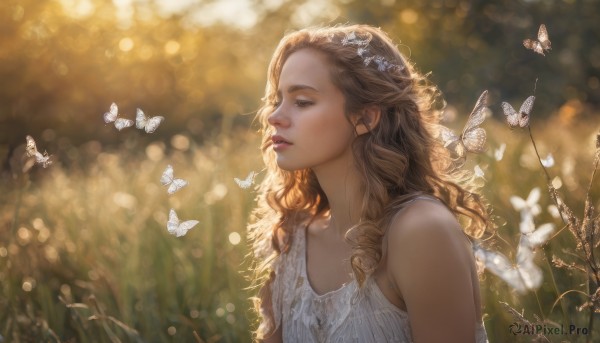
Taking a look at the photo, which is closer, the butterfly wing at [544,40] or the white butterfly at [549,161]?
the butterfly wing at [544,40]

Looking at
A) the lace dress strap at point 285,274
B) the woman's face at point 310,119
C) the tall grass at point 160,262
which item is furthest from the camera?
the tall grass at point 160,262

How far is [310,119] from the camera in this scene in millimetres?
2340

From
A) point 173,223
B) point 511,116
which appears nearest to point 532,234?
point 511,116

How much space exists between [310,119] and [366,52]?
0.33 metres

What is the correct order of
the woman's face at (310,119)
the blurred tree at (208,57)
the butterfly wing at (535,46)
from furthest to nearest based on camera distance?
the blurred tree at (208,57) → the woman's face at (310,119) → the butterfly wing at (535,46)

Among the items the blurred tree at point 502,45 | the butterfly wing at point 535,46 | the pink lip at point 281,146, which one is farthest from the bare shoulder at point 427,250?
the blurred tree at point 502,45

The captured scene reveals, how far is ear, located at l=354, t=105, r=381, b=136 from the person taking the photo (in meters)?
2.41

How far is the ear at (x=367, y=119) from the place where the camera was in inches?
94.9

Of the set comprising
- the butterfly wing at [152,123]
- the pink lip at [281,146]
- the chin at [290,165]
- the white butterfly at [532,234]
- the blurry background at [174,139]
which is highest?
the butterfly wing at [152,123]

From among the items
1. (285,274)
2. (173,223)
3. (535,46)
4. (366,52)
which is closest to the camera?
(535,46)

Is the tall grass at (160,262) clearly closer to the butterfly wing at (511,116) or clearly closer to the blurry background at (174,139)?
the blurry background at (174,139)

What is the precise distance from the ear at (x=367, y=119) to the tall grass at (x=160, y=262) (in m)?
0.61

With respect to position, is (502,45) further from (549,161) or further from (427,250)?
(427,250)

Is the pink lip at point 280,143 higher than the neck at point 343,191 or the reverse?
higher
